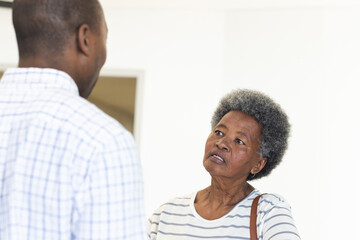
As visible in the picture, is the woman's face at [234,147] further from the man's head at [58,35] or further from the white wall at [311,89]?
the white wall at [311,89]

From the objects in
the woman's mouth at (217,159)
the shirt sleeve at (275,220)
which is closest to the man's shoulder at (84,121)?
the shirt sleeve at (275,220)

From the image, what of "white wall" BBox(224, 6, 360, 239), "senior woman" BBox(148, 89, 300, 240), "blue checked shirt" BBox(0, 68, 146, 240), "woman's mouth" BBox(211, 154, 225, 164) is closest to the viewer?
"blue checked shirt" BBox(0, 68, 146, 240)

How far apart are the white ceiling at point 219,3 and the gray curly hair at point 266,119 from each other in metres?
2.61

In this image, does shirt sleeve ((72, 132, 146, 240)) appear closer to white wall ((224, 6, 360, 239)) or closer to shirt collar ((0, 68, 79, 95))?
shirt collar ((0, 68, 79, 95))

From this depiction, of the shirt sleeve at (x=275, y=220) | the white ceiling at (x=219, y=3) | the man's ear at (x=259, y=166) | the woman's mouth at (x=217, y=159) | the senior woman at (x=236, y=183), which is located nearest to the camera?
the shirt sleeve at (x=275, y=220)

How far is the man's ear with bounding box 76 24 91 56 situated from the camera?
1.03 meters

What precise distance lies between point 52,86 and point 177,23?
3989mm

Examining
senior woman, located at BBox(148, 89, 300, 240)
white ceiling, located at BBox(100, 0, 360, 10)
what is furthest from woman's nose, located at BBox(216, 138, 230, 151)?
white ceiling, located at BBox(100, 0, 360, 10)

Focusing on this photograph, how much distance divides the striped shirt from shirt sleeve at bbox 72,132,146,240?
878 millimetres

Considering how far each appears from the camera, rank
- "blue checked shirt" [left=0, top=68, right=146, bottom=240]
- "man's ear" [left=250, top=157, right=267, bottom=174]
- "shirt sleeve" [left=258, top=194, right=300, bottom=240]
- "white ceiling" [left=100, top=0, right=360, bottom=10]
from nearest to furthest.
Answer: "blue checked shirt" [left=0, top=68, right=146, bottom=240]
"shirt sleeve" [left=258, top=194, right=300, bottom=240]
"man's ear" [left=250, top=157, right=267, bottom=174]
"white ceiling" [left=100, top=0, right=360, bottom=10]

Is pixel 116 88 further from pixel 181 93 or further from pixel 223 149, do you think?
pixel 223 149

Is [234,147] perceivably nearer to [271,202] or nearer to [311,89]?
[271,202]

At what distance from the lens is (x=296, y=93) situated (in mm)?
4672

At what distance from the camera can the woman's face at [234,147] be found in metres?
2.03
